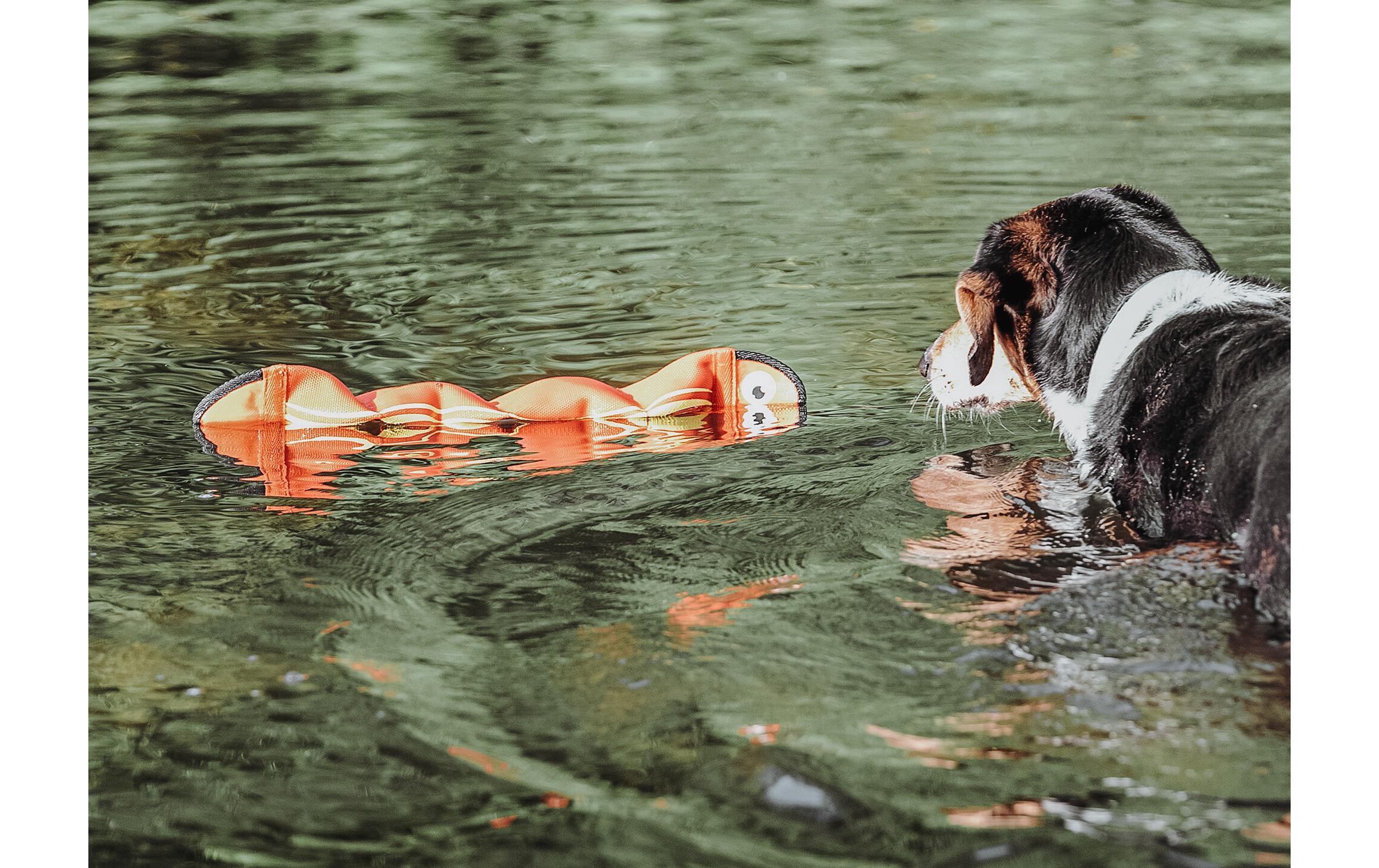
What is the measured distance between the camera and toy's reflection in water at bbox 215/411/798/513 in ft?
13.9

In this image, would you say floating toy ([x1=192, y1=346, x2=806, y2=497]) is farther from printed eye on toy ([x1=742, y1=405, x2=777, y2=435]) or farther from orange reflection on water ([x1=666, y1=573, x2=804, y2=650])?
orange reflection on water ([x1=666, y1=573, x2=804, y2=650])

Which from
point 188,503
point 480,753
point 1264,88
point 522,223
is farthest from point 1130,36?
point 480,753

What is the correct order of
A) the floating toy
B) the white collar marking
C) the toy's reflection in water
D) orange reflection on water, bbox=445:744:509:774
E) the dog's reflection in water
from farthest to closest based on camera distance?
the floating toy < the toy's reflection in water < the white collar marking < the dog's reflection in water < orange reflection on water, bbox=445:744:509:774

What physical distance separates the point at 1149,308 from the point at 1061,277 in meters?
0.33

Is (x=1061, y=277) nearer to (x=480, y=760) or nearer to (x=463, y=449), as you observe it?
(x=463, y=449)

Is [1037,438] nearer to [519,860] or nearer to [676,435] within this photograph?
[676,435]

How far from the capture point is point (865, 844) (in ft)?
7.71

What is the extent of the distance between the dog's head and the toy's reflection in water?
2.90 feet

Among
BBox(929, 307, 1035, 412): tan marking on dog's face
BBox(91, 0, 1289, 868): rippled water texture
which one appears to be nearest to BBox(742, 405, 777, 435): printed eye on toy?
BBox(91, 0, 1289, 868): rippled water texture

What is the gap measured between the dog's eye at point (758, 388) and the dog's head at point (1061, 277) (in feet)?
2.64

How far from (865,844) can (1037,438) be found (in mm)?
2478

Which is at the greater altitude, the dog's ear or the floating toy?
the dog's ear

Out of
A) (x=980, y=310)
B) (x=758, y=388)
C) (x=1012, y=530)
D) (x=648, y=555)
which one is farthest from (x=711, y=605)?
(x=758, y=388)

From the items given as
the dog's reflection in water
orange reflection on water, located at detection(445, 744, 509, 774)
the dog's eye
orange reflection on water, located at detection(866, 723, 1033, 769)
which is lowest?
orange reflection on water, located at detection(445, 744, 509, 774)
